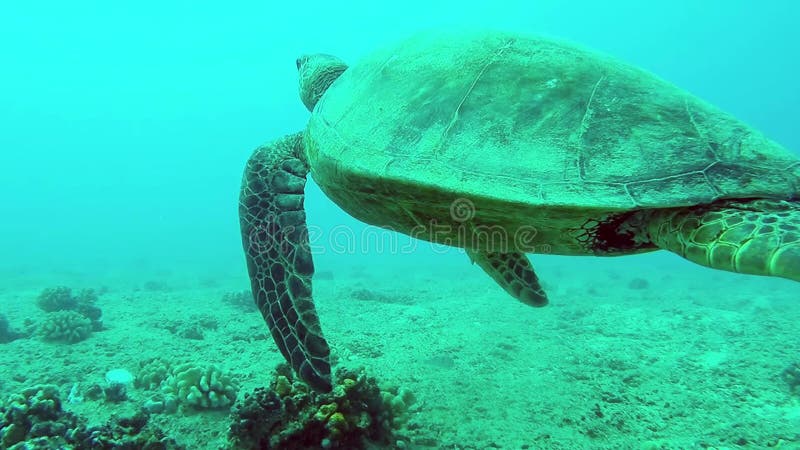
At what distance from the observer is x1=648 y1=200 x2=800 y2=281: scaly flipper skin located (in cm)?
221

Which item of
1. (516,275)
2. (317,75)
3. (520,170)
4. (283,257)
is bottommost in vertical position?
(516,275)

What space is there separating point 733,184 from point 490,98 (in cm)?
173

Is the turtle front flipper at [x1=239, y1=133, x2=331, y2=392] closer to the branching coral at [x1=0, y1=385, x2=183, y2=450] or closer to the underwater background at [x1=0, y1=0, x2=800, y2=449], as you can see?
the underwater background at [x1=0, y1=0, x2=800, y2=449]

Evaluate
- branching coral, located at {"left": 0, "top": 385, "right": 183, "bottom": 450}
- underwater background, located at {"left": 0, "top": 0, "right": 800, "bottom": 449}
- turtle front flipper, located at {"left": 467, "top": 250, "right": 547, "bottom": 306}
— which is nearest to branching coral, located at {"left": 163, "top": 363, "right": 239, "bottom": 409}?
underwater background, located at {"left": 0, "top": 0, "right": 800, "bottom": 449}

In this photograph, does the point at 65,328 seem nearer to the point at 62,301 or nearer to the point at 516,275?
the point at 62,301

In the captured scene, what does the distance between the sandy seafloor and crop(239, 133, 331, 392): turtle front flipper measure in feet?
4.41

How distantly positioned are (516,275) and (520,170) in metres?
2.63

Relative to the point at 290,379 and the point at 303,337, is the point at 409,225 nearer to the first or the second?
the point at 303,337

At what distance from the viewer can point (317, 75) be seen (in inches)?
254

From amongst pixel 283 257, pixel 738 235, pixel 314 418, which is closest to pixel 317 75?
pixel 283 257

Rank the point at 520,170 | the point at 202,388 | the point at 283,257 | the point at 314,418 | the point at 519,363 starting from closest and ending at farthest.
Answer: the point at 520,170, the point at 314,418, the point at 283,257, the point at 202,388, the point at 519,363

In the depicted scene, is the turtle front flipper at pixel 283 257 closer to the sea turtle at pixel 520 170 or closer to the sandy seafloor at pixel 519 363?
the sea turtle at pixel 520 170

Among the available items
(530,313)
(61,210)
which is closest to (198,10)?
(61,210)

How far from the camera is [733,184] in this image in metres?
2.59
